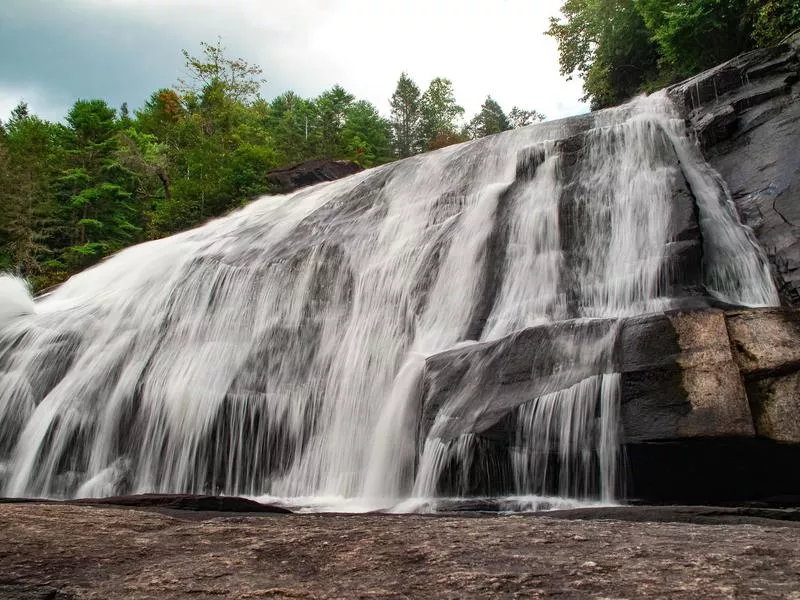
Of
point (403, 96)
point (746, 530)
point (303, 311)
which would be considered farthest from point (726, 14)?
point (403, 96)

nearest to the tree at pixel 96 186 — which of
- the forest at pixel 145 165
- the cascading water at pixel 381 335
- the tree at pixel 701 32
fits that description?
the forest at pixel 145 165

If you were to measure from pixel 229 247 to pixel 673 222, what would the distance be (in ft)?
33.1

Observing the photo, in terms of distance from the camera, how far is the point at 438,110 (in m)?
62.1

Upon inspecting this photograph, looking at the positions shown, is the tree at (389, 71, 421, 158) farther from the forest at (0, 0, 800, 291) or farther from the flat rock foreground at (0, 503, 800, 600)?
the flat rock foreground at (0, 503, 800, 600)

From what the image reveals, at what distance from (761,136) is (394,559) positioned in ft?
37.2

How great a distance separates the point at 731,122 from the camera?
11703 millimetres

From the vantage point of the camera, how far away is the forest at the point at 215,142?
61.6 feet

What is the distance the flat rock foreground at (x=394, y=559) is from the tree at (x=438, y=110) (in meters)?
54.9

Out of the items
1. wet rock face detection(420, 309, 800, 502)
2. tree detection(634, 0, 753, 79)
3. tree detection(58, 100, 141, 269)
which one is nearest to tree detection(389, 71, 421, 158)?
tree detection(58, 100, 141, 269)

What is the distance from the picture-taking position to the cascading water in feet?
22.1

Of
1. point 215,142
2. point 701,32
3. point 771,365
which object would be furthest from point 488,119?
point 771,365

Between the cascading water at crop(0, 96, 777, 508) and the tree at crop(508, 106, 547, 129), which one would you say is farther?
the tree at crop(508, 106, 547, 129)

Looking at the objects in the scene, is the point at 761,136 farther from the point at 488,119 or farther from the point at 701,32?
the point at 488,119

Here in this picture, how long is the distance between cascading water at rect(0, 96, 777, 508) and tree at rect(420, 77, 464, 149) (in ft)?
146
